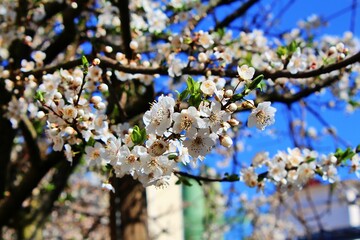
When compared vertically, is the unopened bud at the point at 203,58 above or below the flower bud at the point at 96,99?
above

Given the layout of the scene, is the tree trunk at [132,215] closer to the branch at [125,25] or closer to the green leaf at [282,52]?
the branch at [125,25]

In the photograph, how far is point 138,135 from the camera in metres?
1.70

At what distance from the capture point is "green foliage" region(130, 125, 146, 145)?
1699mm

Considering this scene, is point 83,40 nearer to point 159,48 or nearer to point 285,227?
point 159,48

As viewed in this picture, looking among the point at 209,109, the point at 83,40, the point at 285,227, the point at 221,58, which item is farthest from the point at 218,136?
the point at 285,227

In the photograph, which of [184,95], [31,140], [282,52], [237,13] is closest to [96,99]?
[184,95]

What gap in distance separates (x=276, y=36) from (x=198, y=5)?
718 mm

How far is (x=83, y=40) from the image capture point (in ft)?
12.7

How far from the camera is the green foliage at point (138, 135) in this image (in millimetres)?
1699

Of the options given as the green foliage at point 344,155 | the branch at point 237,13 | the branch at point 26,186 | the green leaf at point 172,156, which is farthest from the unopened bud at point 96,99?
the branch at point 237,13

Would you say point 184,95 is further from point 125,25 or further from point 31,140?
point 31,140

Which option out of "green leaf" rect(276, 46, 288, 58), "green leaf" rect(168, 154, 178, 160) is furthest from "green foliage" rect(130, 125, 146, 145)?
"green leaf" rect(276, 46, 288, 58)

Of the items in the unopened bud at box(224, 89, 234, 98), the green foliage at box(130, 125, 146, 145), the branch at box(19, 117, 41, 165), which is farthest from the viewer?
the branch at box(19, 117, 41, 165)

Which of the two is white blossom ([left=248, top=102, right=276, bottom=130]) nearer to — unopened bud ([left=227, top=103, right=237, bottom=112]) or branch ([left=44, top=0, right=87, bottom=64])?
unopened bud ([left=227, top=103, right=237, bottom=112])
